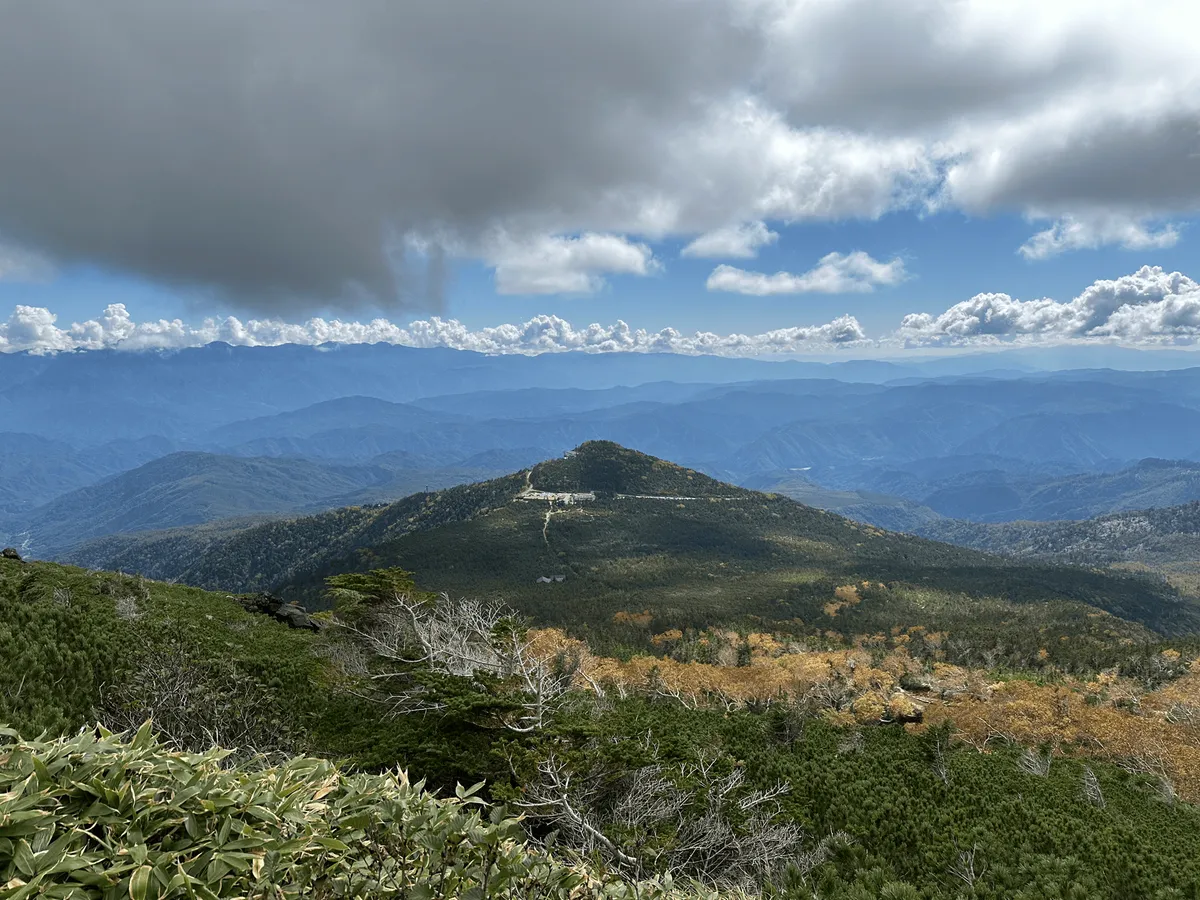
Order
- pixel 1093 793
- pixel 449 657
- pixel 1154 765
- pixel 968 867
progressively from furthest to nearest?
pixel 1154 765
pixel 449 657
pixel 1093 793
pixel 968 867

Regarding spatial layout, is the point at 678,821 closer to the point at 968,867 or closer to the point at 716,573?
the point at 968,867

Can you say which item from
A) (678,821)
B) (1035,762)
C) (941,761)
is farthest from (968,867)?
(1035,762)

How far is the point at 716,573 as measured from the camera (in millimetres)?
128000

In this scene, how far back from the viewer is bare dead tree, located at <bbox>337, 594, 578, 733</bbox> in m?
13.2

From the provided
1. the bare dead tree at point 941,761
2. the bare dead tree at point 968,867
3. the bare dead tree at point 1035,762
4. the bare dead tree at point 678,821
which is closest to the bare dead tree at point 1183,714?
the bare dead tree at point 1035,762

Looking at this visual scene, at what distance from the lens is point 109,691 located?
491 inches

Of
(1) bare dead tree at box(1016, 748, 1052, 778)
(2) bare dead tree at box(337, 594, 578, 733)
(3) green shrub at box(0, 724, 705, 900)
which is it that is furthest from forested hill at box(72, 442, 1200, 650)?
(3) green shrub at box(0, 724, 705, 900)

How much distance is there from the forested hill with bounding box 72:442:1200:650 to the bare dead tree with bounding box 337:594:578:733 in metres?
50.0

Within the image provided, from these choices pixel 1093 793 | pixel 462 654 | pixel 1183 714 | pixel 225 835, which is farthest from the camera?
pixel 1183 714

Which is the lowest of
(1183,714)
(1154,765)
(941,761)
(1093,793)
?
(1183,714)

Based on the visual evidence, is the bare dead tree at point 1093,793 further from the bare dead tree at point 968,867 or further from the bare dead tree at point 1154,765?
the bare dead tree at point 968,867

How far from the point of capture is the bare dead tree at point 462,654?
13164mm

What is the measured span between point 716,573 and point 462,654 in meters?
117

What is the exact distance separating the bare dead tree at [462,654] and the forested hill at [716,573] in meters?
50.0
